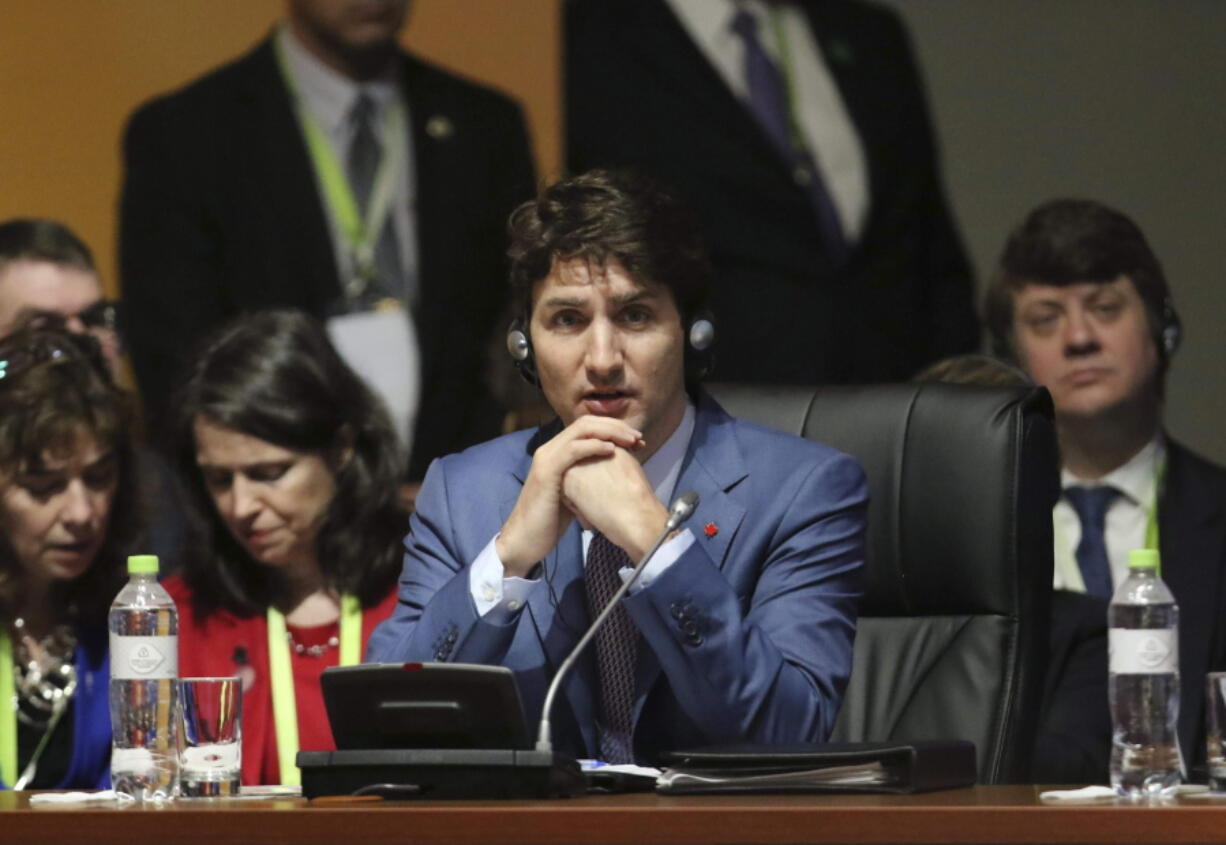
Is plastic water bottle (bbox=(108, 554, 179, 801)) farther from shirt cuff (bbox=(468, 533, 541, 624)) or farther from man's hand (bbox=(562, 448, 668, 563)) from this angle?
man's hand (bbox=(562, 448, 668, 563))

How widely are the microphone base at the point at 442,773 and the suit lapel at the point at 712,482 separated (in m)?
0.54

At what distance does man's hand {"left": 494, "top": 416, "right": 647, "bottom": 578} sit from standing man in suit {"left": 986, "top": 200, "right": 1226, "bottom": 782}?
155cm

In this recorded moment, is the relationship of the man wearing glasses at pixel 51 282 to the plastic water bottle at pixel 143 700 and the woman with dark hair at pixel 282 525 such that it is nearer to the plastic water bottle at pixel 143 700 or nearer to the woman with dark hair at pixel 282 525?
the woman with dark hair at pixel 282 525

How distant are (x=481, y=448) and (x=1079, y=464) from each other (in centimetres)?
158

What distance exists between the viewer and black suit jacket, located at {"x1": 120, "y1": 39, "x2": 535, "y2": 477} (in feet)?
14.7

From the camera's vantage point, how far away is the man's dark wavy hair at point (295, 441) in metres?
3.54

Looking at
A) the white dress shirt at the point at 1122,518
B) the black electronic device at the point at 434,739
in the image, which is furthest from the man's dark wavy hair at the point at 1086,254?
the black electronic device at the point at 434,739

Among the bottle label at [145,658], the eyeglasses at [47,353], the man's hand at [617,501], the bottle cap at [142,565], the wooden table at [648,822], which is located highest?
the eyeglasses at [47,353]

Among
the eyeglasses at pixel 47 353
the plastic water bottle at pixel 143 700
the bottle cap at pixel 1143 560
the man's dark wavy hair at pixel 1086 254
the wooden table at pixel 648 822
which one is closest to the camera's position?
the wooden table at pixel 648 822

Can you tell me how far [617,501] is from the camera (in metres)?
2.47

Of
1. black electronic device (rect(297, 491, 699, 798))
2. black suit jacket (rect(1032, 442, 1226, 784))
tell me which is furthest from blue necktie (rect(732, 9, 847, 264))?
black electronic device (rect(297, 491, 699, 798))

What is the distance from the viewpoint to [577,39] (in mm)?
4660

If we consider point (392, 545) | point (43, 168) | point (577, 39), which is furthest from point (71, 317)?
point (577, 39)

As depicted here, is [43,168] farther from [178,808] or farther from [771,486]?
[178,808]
